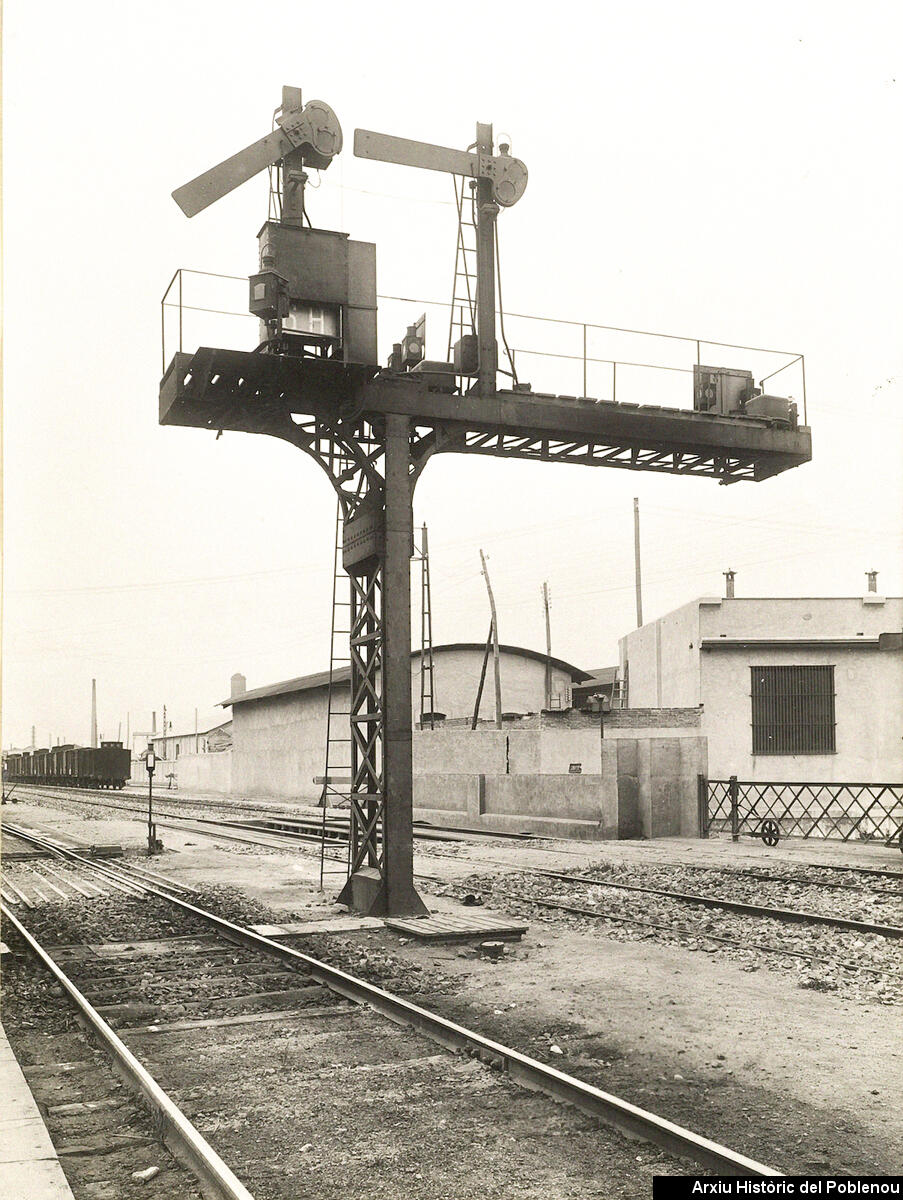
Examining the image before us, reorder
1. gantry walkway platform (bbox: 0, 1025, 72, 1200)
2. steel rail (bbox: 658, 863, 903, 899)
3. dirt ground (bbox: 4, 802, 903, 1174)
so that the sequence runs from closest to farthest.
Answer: gantry walkway platform (bbox: 0, 1025, 72, 1200) → dirt ground (bbox: 4, 802, 903, 1174) → steel rail (bbox: 658, 863, 903, 899)

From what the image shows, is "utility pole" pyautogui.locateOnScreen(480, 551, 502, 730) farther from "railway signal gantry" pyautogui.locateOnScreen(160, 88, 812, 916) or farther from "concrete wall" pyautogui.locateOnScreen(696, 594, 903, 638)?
"railway signal gantry" pyautogui.locateOnScreen(160, 88, 812, 916)

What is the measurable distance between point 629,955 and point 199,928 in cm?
487

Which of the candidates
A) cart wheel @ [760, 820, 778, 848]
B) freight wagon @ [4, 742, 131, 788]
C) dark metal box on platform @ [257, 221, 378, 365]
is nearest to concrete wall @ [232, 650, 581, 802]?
freight wagon @ [4, 742, 131, 788]

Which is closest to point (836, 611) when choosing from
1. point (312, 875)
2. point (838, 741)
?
point (838, 741)

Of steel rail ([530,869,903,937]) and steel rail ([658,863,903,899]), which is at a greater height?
steel rail ([530,869,903,937])

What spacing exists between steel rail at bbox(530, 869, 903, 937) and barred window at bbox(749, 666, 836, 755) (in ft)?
50.7

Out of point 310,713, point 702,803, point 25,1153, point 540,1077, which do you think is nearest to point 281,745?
point 310,713

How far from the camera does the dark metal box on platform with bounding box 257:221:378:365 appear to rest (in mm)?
12062

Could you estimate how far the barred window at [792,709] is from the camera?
99.7 ft

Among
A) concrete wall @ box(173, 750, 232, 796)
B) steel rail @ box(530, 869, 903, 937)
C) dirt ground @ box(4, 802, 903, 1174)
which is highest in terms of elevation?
dirt ground @ box(4, 802, 903, 1174)

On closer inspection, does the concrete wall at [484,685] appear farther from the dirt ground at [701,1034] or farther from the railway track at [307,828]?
the dirt ground at [701,1034]

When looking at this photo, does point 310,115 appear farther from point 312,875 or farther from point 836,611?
point 836,611

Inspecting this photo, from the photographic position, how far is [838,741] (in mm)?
30172

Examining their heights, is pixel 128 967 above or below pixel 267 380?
below
